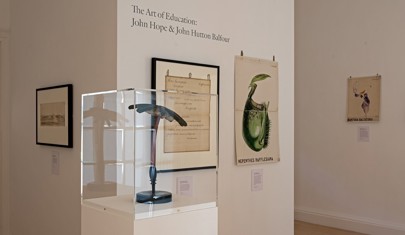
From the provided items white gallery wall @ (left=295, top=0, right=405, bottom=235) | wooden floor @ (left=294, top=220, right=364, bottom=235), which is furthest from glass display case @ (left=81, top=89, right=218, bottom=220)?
white gallery wall @ (left=295, top=0, right=405, bottom=235)

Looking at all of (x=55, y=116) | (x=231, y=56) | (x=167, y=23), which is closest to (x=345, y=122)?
(x=231, y=56)

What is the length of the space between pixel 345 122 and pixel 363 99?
40cm

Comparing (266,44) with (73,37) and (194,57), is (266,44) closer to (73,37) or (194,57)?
(194,57)

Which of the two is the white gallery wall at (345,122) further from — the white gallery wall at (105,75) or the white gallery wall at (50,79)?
the white gallery wall at (50,79)

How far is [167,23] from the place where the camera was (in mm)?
2938

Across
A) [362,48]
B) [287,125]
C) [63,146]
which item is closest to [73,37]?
[63,146]

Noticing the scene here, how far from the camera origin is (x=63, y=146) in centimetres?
326

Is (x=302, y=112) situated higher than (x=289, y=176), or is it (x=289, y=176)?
(x=302, y=112)

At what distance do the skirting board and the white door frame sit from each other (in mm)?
3841

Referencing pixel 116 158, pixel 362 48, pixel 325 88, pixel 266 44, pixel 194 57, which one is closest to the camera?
pixel 116 158

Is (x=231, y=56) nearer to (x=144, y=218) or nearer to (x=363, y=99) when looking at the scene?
(x=144, y=218)

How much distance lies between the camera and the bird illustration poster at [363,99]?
5332 mm

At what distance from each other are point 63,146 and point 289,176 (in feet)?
6.49

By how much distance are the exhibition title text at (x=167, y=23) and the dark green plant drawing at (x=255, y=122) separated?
0.61 m
